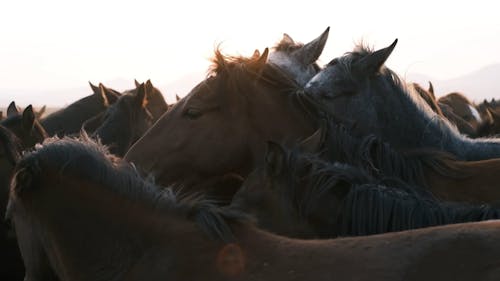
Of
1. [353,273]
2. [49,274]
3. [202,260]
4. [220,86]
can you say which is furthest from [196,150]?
[353,273]

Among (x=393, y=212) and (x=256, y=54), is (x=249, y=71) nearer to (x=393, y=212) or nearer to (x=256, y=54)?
(x=256, y=54)

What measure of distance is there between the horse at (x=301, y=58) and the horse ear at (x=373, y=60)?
1.45 feet

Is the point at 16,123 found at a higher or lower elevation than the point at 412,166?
higher

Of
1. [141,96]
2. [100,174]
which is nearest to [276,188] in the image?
[100,174]

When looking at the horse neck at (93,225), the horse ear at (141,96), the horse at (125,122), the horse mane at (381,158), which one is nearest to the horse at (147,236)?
the horse neck at (93,225)

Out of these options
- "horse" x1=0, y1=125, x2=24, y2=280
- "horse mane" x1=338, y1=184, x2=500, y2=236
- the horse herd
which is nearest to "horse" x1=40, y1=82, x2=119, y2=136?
"horse" x1=0, y1=125, x2=24, y2=280

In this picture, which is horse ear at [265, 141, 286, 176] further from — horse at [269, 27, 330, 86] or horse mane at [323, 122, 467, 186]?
horse at [269, 27, 330, 86]

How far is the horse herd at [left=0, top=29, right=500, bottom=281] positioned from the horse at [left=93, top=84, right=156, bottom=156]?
1.14 metres

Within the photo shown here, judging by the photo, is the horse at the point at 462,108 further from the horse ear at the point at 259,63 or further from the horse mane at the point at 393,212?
the horse mane at the point at 393,212

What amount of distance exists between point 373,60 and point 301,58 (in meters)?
0.59

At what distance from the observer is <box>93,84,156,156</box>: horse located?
6.71 meters

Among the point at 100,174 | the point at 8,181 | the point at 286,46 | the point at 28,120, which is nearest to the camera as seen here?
the point at 100,174

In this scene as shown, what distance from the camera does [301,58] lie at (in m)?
4.91

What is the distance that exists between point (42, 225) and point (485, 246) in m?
1.72
